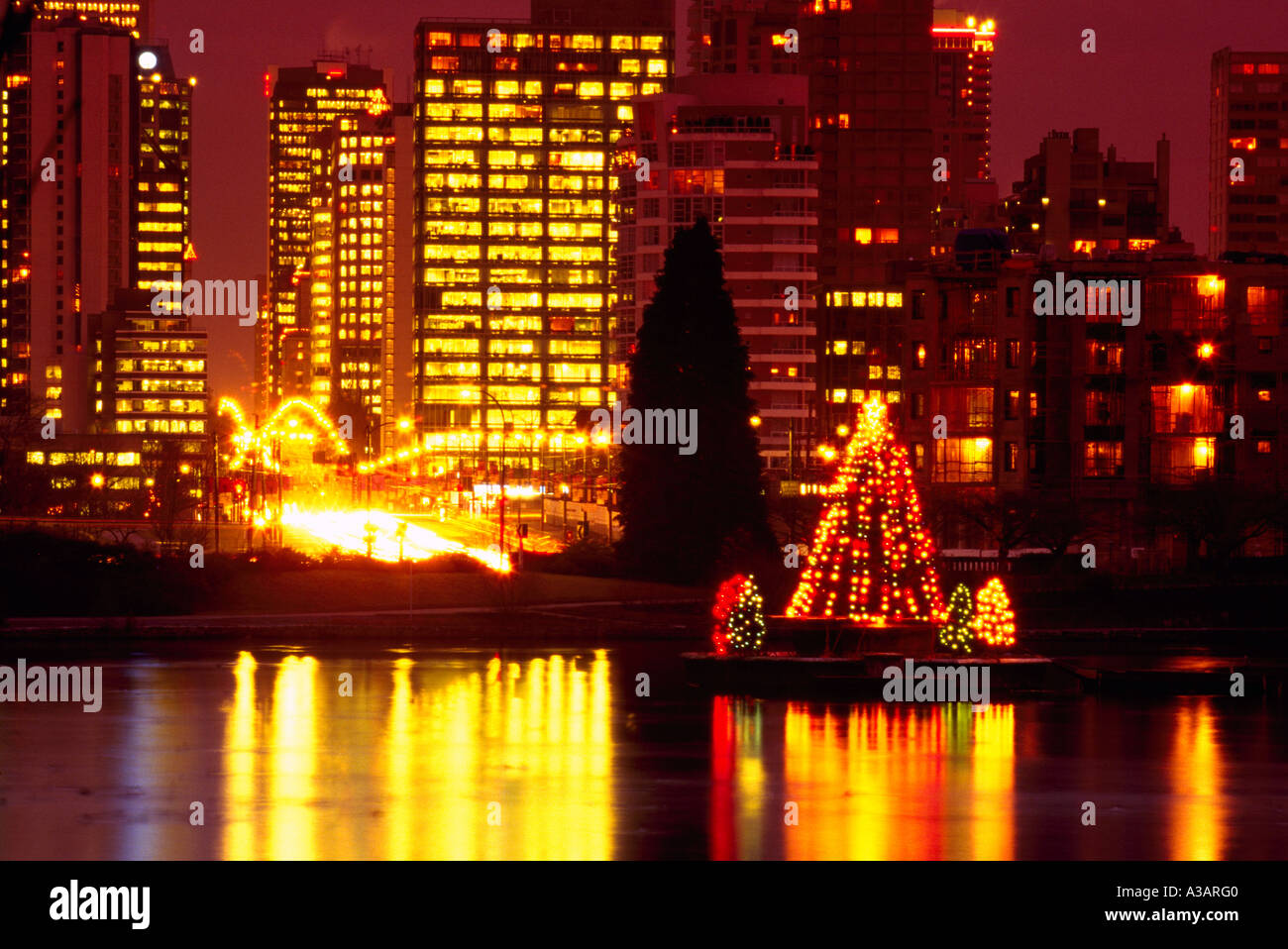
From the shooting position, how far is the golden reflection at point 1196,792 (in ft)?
68.7

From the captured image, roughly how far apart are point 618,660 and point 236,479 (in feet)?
298

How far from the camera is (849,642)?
40.4m

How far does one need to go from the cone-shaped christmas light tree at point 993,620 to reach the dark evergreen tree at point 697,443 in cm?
2507

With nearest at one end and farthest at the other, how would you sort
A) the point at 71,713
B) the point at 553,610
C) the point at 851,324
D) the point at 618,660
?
the point at 71,713 → the point at 618,660 → the point at 553,610 → the point at 851,324

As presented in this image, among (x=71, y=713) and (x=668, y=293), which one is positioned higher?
(x=668, y=293)

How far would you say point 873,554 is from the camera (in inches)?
1607

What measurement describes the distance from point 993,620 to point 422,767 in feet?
55.9

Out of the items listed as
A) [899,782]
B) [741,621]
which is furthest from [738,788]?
[741,621]

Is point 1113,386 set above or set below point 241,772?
above

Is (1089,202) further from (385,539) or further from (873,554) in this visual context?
(873,554)

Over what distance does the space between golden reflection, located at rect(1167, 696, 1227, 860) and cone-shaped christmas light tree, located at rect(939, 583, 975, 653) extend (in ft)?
19.2

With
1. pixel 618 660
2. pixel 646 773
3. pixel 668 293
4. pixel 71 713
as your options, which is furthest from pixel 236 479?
pixel 646 773

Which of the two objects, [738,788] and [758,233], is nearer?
[738,788]

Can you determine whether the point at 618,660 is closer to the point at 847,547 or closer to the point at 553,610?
the point at 847,547
